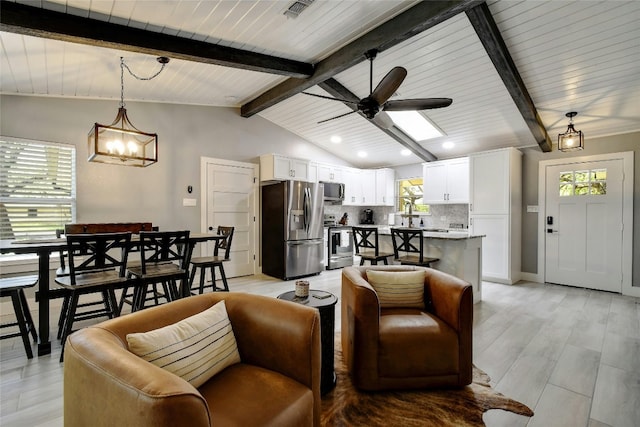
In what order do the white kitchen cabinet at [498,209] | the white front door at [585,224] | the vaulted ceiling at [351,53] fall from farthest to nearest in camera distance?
the white kitchen cabinet at [498,209] < the white front door at [585,224] < the vaulted ceiling at [351,53]

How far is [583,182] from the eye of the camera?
4.78 m

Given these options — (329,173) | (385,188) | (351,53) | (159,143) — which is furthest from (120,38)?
(385,188)

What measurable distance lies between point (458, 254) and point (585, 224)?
2690mm

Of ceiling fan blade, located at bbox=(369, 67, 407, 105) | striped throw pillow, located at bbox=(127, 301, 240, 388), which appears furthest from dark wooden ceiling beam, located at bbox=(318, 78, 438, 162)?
striped throw pillow, located at bbox=(127, 301, 240, 388)

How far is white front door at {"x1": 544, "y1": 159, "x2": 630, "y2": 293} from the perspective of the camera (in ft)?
14.7

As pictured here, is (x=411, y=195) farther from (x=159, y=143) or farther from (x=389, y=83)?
(x=159, y=143)

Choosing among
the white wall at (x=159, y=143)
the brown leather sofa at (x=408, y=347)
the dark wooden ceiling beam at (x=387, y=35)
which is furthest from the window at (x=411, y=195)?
the brown leather sofa at (x=408, y=347)

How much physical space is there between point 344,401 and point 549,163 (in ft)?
17.2

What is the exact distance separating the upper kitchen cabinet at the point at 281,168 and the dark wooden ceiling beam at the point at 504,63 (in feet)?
11.2

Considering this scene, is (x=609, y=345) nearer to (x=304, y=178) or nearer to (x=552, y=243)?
(x=552, y=243)

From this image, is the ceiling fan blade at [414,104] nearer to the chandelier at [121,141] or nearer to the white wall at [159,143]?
the chandelier at [121,141]

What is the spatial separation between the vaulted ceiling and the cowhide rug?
291 centimetres

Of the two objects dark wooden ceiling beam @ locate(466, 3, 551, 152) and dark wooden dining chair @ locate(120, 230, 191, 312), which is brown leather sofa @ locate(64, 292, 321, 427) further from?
dark wooden ceiling beam @ locate(466, 3, 551, 152)

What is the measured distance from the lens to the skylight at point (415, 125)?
17.1ft
